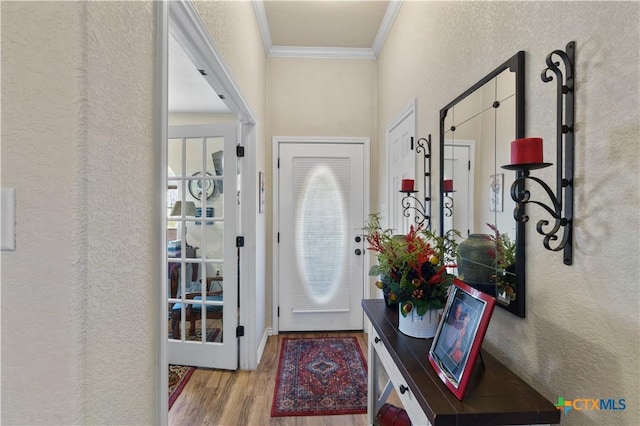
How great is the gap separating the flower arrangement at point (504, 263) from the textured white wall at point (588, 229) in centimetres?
7

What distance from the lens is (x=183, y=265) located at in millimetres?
2482

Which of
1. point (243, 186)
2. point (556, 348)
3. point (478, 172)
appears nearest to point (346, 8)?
point (243, 186)

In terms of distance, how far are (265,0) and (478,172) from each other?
2.14 m

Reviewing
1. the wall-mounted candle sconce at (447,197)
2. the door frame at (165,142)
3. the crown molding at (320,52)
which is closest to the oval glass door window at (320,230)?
the door frame at (165,142)

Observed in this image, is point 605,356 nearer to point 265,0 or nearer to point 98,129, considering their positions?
point 98,129

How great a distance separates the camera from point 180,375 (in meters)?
2.46

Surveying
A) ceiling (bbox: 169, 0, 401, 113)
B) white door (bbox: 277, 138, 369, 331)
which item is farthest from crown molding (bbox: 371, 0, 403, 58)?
white door (bbox: 277, 138, 369, 331)

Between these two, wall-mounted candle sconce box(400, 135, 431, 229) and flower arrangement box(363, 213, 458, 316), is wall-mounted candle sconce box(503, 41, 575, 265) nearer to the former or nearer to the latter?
flower arrangement box(363, 213, 458, 316)

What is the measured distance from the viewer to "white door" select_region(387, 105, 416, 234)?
222cm

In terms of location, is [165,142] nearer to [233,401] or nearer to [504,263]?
[504,263]

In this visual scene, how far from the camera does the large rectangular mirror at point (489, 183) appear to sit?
1.08 m

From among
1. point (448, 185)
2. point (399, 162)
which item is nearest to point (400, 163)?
point (399, 162)

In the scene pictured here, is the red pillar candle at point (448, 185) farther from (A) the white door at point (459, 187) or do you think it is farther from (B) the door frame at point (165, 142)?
(B) the door frame at point (165, 142)

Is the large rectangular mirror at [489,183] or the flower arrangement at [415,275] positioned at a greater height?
the large rectangular mirror at [489,183]
